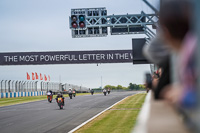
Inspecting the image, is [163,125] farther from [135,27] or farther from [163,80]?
[135,27]

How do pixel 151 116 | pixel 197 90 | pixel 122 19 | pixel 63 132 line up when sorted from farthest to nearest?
pixel 122 19 < pixel 63 132 < pixel 151 116 < pixel 197 90

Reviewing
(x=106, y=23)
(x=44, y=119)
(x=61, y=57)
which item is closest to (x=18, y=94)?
(x=61, y=57)

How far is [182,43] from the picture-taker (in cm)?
109

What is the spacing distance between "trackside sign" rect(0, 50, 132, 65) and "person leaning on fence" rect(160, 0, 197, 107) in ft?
126

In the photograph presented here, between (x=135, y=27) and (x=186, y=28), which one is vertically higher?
(x=135, y=27)

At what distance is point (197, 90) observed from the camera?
942 mm

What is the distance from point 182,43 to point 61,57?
39241mm

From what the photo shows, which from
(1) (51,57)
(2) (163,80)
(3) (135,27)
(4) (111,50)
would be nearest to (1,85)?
(1) (51,57)

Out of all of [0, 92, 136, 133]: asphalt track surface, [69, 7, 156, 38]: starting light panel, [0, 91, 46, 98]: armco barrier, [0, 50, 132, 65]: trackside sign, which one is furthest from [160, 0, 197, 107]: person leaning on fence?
[0, 91, 46, 98]: armco barrier

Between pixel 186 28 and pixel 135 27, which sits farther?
pixel 135 27

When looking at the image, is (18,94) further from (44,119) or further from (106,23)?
(44,119)

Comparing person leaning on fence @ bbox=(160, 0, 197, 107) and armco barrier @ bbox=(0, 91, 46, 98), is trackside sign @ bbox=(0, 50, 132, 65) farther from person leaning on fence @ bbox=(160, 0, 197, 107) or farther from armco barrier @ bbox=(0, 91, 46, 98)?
person leaning on fence @ bbox=(160, 0, 197, 107)

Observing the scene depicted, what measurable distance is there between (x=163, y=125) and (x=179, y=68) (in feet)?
0.67

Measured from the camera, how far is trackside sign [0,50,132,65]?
3934cm
